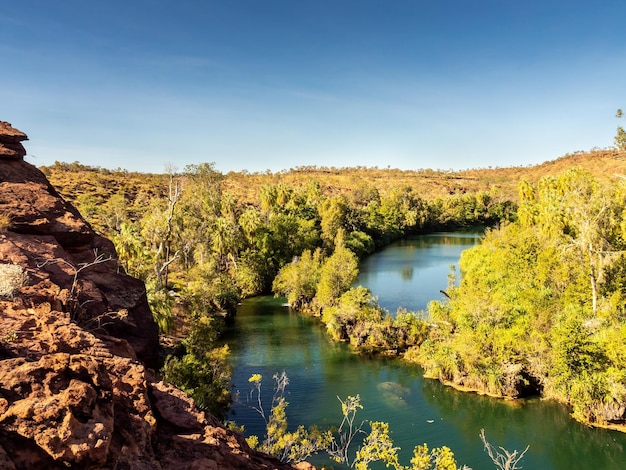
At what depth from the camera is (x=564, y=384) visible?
23594 mm

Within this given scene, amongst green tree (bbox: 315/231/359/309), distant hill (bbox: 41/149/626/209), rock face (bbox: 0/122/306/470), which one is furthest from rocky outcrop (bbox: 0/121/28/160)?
distant hill (bbox: 41/149/626/209)

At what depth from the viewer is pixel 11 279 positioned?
8203mm

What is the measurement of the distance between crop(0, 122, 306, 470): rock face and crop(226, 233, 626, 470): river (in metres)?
14.1

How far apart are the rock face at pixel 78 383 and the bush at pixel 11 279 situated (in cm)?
5

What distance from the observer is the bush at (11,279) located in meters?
7.95

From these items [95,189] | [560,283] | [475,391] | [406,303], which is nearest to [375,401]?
[475,391]

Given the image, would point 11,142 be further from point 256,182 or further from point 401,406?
point 256,182

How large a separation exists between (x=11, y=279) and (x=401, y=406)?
2205 cm

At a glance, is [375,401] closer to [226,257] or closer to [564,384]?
[564,384]

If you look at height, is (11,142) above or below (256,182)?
below

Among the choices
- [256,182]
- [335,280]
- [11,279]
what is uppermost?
[256,182]

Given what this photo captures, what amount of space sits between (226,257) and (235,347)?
2480 cm

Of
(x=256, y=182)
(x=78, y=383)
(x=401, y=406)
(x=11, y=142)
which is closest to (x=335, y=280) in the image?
(x=401, y=406)

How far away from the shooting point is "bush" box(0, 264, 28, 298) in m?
7.95
